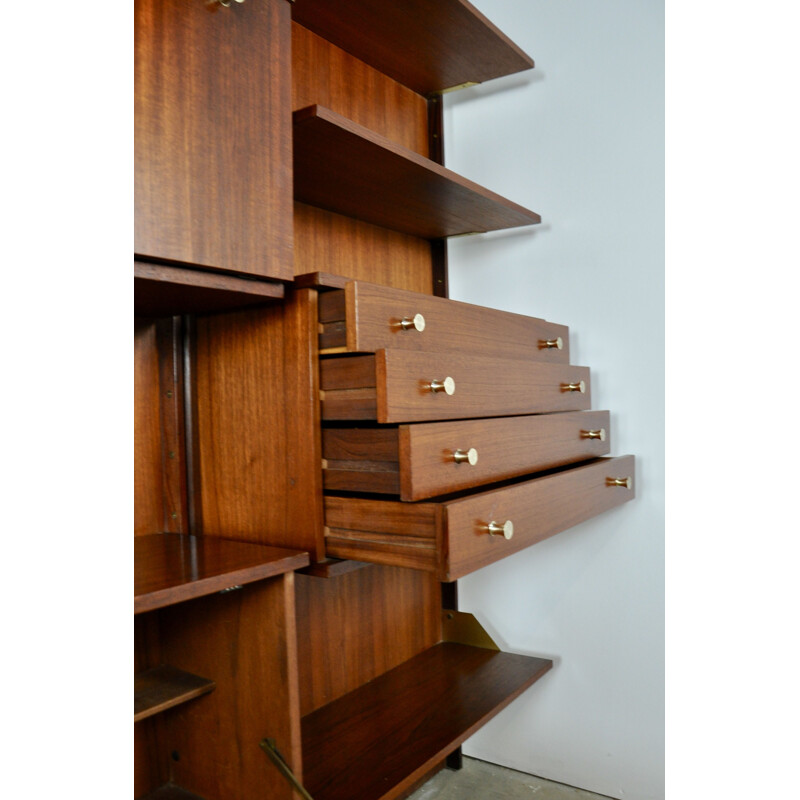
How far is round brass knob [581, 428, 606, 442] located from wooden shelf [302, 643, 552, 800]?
52 centimetres

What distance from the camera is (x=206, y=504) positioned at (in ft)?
3.53

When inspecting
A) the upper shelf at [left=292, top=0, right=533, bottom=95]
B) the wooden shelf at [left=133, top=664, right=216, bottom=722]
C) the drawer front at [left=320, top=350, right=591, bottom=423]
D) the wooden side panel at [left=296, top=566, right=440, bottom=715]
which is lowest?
the wooden side panel at [left=296, top=566, right=440, bottom=715]

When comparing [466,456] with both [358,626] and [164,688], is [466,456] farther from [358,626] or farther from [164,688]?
[358,626]

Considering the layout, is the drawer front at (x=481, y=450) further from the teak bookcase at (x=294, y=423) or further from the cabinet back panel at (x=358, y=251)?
the cabinet back panel at (x=358, y=251)

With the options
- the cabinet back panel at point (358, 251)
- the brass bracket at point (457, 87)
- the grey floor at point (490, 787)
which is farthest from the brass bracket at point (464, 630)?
the brass bracket at point (457, 87)

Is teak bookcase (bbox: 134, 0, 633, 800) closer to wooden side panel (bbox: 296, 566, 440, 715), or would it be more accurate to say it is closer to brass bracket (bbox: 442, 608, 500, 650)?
wooden side panel (bbox: 296, 566, 440, 715)

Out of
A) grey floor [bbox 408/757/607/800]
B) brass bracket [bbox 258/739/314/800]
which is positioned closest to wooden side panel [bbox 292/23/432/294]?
brass bracket [bbox 258/739/314/800]

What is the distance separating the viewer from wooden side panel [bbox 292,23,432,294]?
4.41 feet

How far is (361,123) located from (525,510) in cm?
91

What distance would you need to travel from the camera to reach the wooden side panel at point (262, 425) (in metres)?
0.97

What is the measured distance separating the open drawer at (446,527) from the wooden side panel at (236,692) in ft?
0.34
